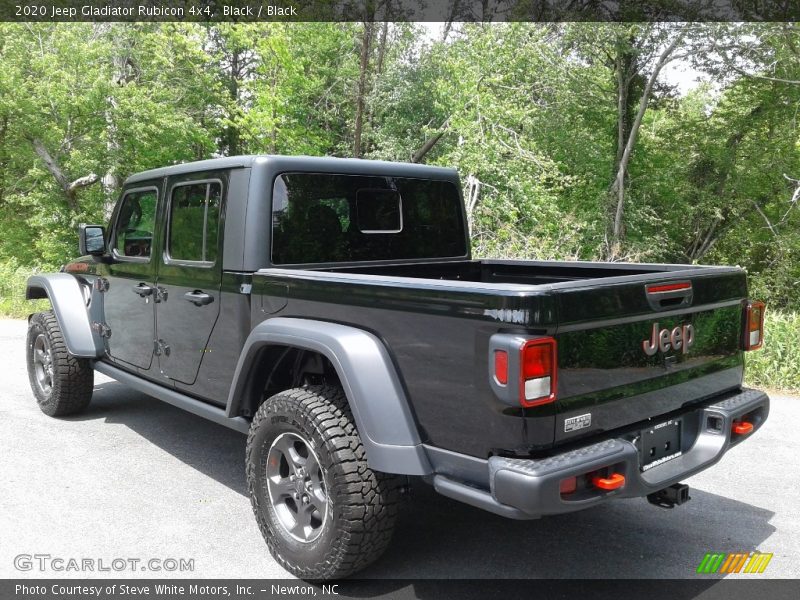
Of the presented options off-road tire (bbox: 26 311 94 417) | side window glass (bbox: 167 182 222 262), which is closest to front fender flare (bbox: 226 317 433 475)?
side window glass (bbox: 167 182 222 262)

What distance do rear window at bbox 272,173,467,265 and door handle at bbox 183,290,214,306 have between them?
0.47 meters

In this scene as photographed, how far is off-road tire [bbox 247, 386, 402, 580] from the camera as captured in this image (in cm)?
292

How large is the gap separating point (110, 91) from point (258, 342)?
69.8 ft

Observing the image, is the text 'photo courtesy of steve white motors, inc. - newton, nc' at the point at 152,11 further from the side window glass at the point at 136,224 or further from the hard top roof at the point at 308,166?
the hard top roof at the point at 308,166

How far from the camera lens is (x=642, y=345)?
2.87m

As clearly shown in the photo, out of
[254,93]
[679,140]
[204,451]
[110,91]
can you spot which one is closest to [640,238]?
[679,140]

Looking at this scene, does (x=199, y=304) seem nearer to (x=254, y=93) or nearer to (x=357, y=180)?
(x=357, y=180)

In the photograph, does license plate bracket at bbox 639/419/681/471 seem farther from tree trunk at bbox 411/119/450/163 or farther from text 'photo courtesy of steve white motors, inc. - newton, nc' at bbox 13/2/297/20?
text 'photo courtesy of steve white motors, inc. - newton, nc' at bbox 13/2/297/20

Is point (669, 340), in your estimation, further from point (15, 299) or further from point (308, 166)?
point (15, 299)

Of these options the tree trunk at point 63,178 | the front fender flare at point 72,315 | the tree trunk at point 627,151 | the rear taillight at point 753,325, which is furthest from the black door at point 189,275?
the tree trunk at point 63,178

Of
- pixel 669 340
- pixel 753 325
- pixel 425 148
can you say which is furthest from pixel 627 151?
pixel 669 340

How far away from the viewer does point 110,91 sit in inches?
855

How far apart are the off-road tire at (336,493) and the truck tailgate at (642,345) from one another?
0.86 m

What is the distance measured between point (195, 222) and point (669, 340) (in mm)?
2744
